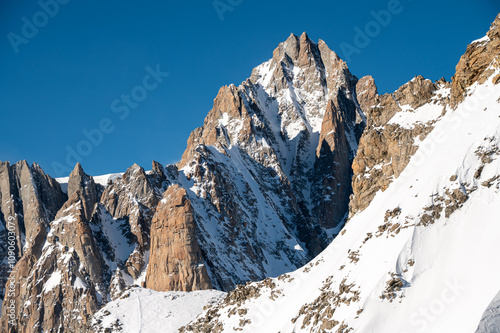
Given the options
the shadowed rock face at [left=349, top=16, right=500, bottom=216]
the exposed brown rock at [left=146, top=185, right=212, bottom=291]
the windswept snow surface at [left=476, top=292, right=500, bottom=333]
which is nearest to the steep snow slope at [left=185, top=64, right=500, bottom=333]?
the windswept snow surface at [left=476, top=292, right=500, bottom=333]

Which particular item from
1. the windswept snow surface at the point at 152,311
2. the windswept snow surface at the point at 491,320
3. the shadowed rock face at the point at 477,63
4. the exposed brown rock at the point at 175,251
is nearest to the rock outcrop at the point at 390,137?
the shadowed rock face at the point at 477,63

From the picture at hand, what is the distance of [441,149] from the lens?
6981cm

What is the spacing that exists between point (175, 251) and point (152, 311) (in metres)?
65.6

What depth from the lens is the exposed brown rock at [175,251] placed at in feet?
496

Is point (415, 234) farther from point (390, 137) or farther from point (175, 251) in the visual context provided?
point (175, 251)

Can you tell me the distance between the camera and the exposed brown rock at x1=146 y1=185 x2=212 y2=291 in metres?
151

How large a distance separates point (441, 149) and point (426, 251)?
1678cm

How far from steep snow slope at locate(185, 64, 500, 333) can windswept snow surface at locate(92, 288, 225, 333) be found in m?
8.83

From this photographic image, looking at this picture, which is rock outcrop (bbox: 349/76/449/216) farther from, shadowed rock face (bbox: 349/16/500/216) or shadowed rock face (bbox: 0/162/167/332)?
shadowed rock face (bbox: 0/162/167/332)

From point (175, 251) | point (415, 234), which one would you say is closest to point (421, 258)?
point (415, 234)

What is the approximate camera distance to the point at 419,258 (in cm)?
5697

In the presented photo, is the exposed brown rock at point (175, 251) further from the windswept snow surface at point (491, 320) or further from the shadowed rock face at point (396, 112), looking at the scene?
the windswept snow surface at point (491, 320)

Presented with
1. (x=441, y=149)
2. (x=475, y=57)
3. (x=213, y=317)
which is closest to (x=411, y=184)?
(x=441, y=149)

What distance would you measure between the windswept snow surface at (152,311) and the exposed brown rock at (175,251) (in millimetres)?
51726
